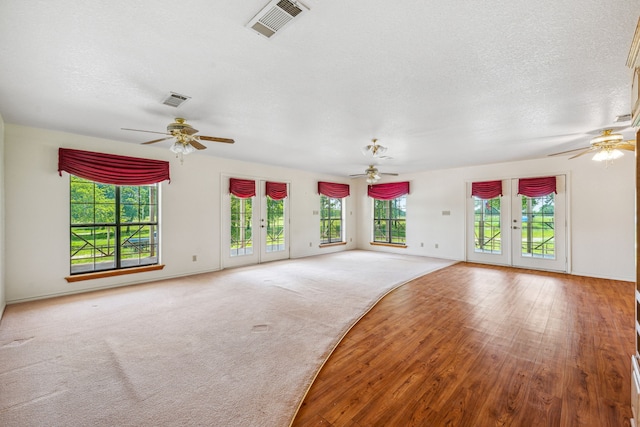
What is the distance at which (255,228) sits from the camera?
6.59 meters

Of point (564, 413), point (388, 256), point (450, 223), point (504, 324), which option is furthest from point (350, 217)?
point (564, 413)

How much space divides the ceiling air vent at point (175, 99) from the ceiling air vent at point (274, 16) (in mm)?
1446

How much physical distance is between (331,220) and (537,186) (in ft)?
17.7

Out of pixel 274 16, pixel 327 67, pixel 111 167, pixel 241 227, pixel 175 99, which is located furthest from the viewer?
pixel 241 227

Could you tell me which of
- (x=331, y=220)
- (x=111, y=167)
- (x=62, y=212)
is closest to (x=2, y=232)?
(x=62, y=212)

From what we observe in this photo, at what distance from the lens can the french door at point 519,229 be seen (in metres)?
5.69

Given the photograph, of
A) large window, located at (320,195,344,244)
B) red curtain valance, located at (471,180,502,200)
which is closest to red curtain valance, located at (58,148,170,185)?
large window, located at (320,195,344,244)

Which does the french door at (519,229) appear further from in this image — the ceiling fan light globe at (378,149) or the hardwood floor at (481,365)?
the ceiling fan light globe at (378,149)

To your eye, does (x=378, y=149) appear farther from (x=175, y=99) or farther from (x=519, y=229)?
(x=519, y=229)

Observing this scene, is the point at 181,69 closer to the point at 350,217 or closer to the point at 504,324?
the point at 504,324

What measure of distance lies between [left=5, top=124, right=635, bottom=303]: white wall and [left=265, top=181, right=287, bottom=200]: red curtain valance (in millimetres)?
229

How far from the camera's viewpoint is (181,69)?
224 centimetres

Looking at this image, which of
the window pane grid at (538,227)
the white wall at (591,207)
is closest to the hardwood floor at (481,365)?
the white wall at (591,207)

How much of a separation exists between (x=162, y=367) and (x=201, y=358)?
303mm
